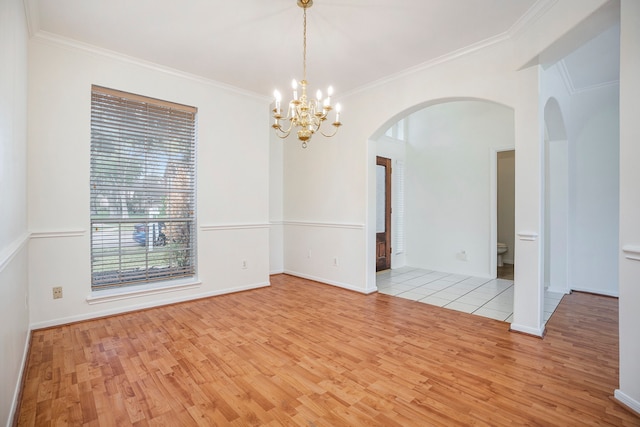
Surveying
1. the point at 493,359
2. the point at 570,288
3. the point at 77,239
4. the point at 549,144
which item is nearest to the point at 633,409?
the point at 493,359

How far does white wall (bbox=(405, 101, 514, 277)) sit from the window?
4.24 meters

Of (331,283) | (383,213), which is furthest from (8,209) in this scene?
(383,213)

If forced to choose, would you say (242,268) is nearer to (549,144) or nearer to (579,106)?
(549,144)

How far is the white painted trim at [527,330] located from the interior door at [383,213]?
2878mm

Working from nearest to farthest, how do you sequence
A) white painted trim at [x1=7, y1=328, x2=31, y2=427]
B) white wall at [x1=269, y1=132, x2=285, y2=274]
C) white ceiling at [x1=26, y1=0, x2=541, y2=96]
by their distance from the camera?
white painted trim at [x1=7, y1=328, x2=31, y2=427]
white ceiling at [x1=26, y1=0, x2=541, y2=96]
white wall at [x1=269, y1=132, x2=285, y2=274]

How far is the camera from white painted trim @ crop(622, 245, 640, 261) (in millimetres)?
1767

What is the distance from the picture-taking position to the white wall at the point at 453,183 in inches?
203

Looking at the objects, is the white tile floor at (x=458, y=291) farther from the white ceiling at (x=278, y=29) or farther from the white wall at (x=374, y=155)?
the white ceiling at (x=278, y=29)

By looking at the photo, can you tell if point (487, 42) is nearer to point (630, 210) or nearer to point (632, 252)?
point (630, 210)

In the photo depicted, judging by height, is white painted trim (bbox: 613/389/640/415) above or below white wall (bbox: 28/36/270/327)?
below

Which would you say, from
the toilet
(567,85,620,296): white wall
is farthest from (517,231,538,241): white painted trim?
the toilet

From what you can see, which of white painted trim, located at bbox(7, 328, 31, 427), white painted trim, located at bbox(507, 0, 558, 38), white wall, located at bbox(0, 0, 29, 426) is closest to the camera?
white wall, located at bbox(0, 0, 29, 426)

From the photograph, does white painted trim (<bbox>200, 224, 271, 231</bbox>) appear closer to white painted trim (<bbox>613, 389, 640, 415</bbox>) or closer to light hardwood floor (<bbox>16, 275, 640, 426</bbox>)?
light hardwood floor (<bbox>16, 275, 640, 426</bbox>)

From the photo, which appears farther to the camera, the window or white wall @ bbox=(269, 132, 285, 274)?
white wall @ bbox=(269, 132, 285, 274)
